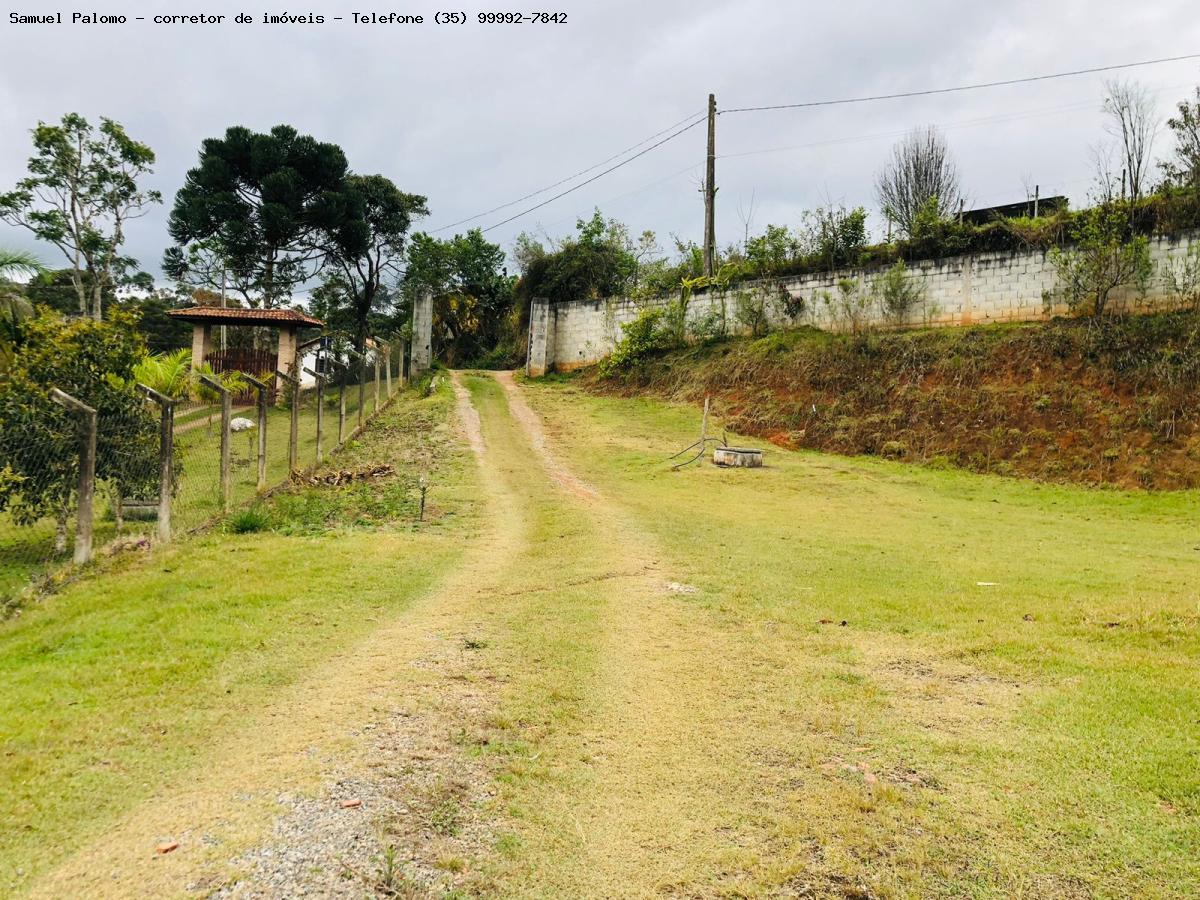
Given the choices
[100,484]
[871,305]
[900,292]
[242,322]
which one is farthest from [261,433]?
[871,305]

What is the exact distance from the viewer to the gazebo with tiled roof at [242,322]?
23391mm

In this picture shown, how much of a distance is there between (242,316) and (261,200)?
12789 mm

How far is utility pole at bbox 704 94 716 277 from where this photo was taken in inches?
1089

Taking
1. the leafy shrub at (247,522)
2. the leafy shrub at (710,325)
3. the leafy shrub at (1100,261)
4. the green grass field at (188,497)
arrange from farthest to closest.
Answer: the leafy shrub at (710,325)
the leafy shrub at (1100,261)
the leafy shrub at (247,522)
the green grass field at (188,497)

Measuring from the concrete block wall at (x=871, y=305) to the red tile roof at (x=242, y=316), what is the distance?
9.08m

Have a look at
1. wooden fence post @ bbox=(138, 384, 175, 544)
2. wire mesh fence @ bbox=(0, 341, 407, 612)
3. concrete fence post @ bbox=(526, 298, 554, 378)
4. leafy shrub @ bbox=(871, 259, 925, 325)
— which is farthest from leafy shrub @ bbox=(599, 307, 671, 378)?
wooden fence post @ bbox=(138, 384, 175, 544)

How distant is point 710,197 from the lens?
27844 millimetres

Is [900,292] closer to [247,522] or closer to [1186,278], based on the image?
[1186,278]

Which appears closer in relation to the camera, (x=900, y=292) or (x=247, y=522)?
(x=247, y=522)

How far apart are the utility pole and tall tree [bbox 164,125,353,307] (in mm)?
15821

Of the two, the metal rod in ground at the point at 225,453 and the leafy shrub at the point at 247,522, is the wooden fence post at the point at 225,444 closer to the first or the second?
the metal rod in ground at the point at 225,453

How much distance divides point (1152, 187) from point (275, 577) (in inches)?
864

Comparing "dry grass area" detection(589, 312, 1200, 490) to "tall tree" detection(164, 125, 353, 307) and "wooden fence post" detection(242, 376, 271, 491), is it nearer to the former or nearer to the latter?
"wooden fence post" detection(242, 376, 271, 491)

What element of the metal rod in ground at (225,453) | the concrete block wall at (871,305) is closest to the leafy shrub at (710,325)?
the concrete block wall at (871,305)
